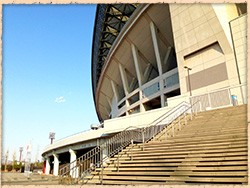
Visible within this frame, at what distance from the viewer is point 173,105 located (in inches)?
584

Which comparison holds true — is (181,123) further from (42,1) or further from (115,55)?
(115,55)

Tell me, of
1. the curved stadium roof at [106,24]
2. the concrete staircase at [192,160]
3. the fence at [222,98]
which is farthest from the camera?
the curved stadium roof at [106,24]

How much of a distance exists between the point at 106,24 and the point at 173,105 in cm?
2361

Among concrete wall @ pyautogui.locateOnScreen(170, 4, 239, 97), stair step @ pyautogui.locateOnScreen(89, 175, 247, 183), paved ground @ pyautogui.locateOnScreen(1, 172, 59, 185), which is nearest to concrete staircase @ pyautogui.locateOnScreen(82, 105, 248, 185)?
stair step @ pyautogui.locateOnScreen(89, 175, 247, 183)

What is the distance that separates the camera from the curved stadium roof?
1268 inches

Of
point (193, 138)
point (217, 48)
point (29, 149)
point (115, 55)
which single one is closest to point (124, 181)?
point (193, 138)

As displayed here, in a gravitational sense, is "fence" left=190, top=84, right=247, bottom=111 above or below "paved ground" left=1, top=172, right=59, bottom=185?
above

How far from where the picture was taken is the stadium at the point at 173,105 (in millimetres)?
6262

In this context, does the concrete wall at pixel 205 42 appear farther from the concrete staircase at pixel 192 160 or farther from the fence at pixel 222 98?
the concrete staircase at pixel 192 160

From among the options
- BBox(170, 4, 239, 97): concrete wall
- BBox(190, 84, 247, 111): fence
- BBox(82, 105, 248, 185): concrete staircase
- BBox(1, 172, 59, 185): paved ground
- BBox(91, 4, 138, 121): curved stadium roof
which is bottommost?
BBox(1, 172, 59, 185): paved ground

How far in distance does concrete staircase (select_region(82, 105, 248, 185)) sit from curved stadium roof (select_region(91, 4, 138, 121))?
23951mm

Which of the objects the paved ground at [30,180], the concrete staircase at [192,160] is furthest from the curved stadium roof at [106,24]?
the concrete staircase at [192,160]

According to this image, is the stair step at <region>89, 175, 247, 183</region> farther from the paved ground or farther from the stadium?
the paved ground

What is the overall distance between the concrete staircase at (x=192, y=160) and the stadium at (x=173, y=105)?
2 cm
